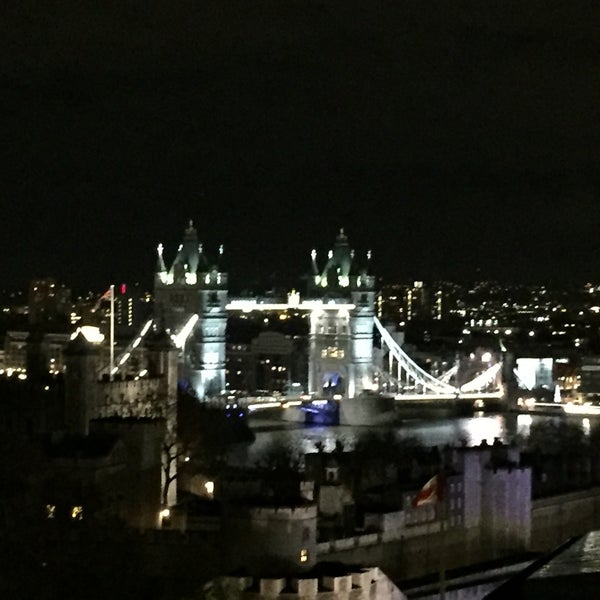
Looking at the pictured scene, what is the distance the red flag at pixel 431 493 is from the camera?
3106 centimetres

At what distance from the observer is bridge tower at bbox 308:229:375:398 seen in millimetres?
77938

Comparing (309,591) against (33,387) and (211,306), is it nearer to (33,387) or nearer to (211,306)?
(33,387)

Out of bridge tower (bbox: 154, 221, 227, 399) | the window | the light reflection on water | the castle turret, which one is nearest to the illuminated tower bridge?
bridge tower (bbox: 154, 221, 227, 399)

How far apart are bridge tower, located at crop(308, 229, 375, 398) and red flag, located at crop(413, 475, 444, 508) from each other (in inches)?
1759

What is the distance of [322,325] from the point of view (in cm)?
7919

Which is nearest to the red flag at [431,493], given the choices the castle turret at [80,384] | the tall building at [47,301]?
the castle turret at [80,384]

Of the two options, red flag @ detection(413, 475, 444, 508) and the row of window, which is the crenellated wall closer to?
the row of window

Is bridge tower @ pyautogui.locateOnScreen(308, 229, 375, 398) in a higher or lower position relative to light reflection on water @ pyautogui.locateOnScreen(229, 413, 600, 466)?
higher

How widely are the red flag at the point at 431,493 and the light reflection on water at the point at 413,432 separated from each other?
50.2ft

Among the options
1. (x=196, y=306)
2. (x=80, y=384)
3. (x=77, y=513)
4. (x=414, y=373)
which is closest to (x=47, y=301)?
(x=414, y=373)

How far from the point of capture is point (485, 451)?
33.8 meters

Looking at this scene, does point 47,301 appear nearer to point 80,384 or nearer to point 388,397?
point 388,397

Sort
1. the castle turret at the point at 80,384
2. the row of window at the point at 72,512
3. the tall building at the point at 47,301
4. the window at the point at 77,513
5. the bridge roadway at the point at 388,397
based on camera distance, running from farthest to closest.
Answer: the tall building at the point at 47,301, the bridge roadway at the point at 388,397, the castle turret at the point at 80,384, the window at the point at 77,513, the row of window at the point at 72,512

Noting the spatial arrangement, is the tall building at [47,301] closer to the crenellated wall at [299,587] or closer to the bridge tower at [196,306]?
the bridge tower at [196,306]
